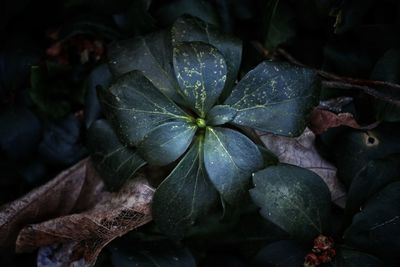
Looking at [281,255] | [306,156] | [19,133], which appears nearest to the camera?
[281,255]

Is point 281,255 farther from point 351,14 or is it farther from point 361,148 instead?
point 351,14

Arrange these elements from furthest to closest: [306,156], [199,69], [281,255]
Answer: [306,156] → [281,255] → [199,69]

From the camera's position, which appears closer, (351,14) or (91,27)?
(351,14)

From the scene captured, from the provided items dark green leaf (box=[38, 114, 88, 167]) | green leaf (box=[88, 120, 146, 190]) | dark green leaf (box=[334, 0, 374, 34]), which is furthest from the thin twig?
dark green leaf (box=[38, 114, 88, 167])

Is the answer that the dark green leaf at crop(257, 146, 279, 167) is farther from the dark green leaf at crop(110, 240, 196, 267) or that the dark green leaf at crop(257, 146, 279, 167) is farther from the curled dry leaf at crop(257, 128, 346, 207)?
the dark green leaf at crop(110, 240, 196, 267)

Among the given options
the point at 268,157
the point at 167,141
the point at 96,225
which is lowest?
the point at 96,225

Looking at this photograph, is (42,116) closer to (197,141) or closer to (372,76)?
(197,141)

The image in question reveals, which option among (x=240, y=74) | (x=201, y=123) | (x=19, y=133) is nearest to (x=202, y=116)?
(x=201, y=123)
